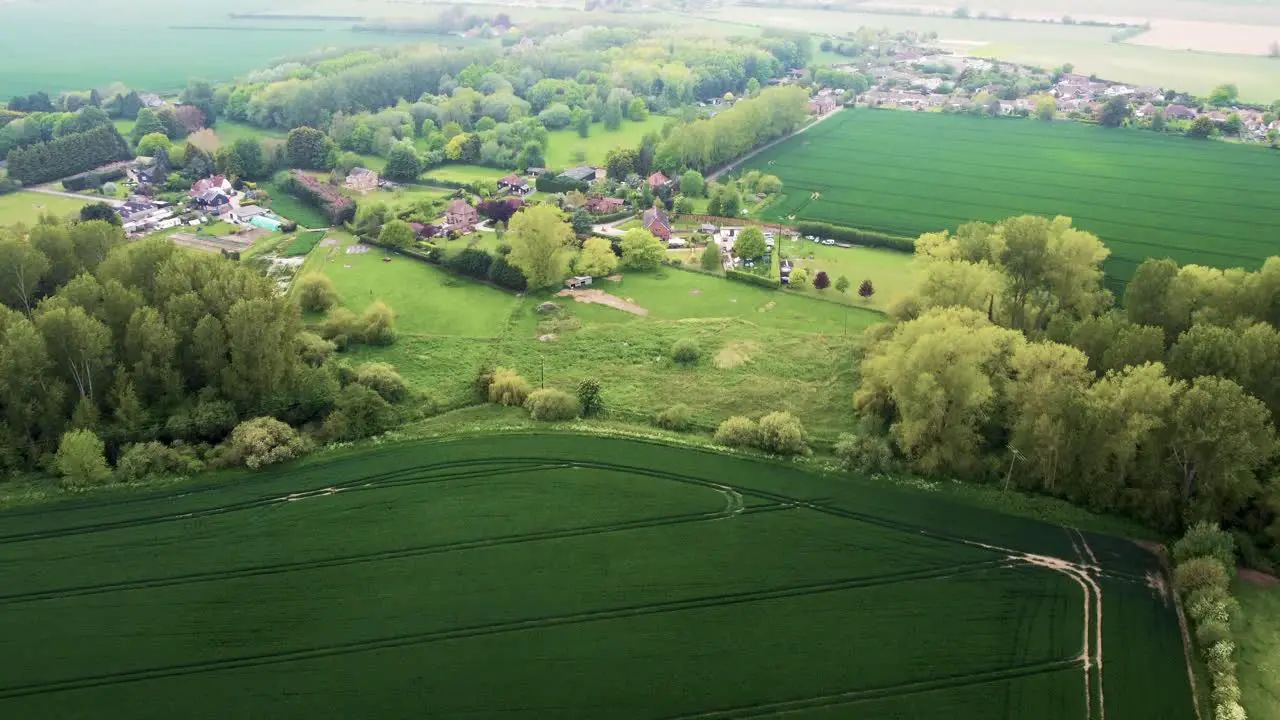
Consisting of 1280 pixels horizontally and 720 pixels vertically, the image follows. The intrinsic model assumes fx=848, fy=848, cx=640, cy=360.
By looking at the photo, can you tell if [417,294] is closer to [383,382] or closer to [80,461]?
[383,382]

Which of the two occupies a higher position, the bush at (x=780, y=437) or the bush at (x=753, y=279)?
the bush at (x=753, y=279)

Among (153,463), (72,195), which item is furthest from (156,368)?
(72,195)

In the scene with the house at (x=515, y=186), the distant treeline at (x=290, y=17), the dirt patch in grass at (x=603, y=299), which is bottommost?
the dirt patch in grass at (x=603, y=299)

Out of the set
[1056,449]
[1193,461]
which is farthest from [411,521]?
[1193,461]

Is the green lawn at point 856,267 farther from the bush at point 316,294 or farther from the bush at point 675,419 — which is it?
the bush at point 316,294

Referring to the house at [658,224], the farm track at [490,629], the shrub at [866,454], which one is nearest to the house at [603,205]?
the house at [658,224]

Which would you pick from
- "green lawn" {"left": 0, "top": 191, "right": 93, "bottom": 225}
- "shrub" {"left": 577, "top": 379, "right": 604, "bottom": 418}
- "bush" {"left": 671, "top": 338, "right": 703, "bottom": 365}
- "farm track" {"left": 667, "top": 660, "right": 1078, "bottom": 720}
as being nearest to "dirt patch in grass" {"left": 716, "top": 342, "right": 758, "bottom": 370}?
"bush" {"left": 671, "top": 338, "right": 703, "bottom": 365}
